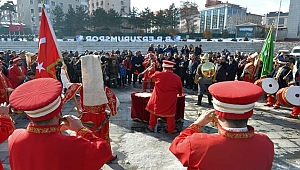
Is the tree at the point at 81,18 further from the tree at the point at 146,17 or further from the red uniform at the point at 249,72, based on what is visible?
the red uniform at the point at 249,72

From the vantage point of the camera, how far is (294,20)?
119 ft

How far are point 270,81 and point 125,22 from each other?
42.8 m

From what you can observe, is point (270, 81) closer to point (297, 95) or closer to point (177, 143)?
point (297, 95)

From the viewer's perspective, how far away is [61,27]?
151 feet

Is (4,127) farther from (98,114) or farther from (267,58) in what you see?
(267,58)

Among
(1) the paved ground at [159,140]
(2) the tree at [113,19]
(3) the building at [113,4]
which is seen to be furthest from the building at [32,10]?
(1) the paved ground at [159,140]

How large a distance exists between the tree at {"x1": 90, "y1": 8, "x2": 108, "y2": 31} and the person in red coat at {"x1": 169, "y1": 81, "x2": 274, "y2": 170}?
4413 cm

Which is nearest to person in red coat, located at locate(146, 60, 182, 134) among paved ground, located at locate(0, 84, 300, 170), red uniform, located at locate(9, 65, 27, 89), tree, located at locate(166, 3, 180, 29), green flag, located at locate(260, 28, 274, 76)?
paved ground, located at locate(0, 84, 300, 170)

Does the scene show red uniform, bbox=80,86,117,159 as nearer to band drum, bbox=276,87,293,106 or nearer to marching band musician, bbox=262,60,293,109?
band drum, bbox=276,87,293,106

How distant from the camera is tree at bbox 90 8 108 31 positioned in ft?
141

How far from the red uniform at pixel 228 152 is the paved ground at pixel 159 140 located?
2461 millimetres

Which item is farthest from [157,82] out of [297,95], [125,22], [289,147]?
[125,22]

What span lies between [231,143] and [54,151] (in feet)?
4.53

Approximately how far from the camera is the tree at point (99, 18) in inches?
1688
